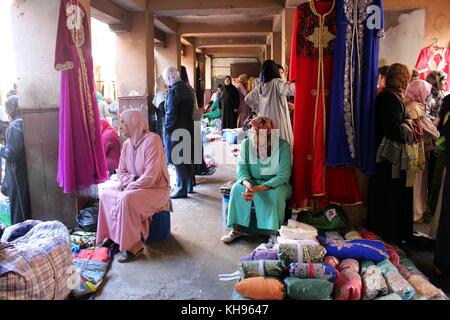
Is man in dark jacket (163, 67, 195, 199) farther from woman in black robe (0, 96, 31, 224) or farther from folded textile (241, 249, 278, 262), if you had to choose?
folded textile (241, 249, 278, 262)

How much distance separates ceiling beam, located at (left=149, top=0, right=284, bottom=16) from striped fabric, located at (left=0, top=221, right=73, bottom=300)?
397 cm

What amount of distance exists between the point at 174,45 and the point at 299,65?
5.45 meters

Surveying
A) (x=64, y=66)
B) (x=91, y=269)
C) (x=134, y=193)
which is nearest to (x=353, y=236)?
(x=134, y=193)

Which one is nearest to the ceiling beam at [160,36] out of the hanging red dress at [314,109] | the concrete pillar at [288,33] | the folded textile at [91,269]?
the concrete pillar at [288,33]

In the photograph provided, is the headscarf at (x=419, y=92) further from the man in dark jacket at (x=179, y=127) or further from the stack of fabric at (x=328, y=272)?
the man in dark jacket at (x=179, y=127)

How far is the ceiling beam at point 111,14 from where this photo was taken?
180 inches

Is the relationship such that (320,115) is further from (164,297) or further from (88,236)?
(88,236)

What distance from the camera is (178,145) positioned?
14.8 feet

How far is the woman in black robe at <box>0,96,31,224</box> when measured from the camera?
132 inches

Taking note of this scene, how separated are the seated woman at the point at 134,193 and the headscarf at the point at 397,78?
185cm

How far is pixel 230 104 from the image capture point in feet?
27.4

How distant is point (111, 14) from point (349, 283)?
174 inches

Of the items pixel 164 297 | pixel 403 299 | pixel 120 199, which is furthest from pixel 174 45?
pixel 403 299

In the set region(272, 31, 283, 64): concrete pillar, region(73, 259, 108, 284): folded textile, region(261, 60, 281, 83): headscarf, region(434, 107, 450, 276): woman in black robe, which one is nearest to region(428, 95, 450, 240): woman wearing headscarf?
region(434, 107, 450, 276): woman in black robe
